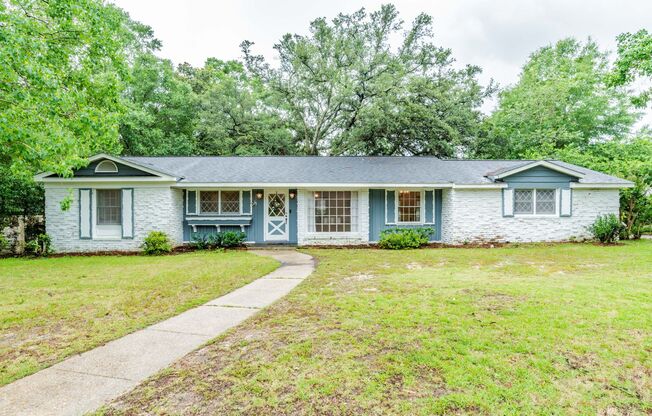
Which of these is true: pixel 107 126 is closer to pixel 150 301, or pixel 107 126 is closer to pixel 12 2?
pixel 12 2

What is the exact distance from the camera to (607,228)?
11.5 meters

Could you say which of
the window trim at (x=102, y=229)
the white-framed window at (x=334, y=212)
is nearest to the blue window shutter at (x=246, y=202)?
the white-framed window at (x=334, y=212)

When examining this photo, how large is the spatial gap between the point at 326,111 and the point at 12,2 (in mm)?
15762

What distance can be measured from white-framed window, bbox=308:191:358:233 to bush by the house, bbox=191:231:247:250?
274 cm

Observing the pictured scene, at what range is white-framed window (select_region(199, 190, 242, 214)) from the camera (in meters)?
12.1

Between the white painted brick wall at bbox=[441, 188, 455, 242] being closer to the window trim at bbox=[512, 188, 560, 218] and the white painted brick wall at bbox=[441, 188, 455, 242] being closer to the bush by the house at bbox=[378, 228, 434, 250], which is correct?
the bush by the house at bbox=[378, 228, 434, 250]

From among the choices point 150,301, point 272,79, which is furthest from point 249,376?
point 272,79

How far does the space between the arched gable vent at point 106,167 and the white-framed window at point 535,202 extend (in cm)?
1413

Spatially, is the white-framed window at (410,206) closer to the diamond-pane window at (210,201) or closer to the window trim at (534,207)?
the window trim at (534,207)

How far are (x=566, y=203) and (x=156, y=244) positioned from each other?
14.4 m

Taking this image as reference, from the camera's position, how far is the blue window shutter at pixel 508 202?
39.1ft

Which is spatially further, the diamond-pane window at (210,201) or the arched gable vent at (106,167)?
the diamond-pane window at (210,201)

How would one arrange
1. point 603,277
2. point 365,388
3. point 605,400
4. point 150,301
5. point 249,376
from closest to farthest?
point 605,400
point 365,388
point 249,376
point 150,301
point 603,277

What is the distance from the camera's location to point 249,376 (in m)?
2.69
